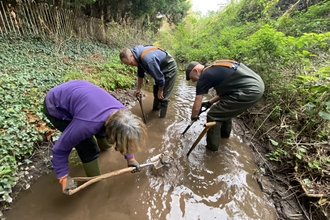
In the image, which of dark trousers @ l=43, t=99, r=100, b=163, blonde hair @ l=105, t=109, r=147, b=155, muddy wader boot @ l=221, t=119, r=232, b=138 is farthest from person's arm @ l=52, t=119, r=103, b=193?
muddy wader boot @ l=221, t=119, r=232, b=138

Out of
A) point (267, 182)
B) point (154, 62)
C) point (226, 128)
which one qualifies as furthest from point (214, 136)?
point (154, 62)

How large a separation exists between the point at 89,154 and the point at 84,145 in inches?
7.1

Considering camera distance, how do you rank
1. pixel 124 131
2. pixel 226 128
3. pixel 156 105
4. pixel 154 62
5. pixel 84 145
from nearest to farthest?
pixel 124 131
pixel 84 145
pixel 154 62
pixel 226 128
pixel 156 105

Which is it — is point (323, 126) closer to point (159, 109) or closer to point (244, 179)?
point (244, 179)

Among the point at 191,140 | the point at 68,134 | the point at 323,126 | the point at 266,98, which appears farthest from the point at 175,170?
the point at 266,98

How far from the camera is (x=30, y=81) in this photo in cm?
361

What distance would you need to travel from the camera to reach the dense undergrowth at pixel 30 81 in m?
2.25

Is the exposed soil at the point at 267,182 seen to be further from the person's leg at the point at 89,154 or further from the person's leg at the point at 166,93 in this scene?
the person's leg at the point at 166,93

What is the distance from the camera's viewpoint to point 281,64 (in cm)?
345

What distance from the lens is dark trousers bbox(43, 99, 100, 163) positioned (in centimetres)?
185

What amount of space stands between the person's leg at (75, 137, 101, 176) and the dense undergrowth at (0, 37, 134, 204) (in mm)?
838

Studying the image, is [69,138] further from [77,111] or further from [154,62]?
[154,62]

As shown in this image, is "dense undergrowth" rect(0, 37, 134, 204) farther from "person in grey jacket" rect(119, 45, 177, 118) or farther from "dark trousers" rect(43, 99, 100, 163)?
"person in grey jacket" rect(119, 45, 177, 118)

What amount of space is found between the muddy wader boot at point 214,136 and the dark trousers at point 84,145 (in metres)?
1.79
